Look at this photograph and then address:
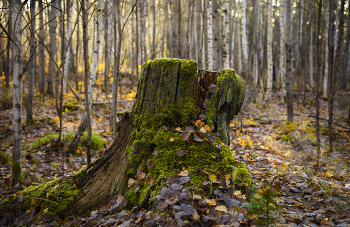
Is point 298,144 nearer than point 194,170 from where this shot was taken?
No

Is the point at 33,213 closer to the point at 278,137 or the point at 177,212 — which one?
the point at 177,212

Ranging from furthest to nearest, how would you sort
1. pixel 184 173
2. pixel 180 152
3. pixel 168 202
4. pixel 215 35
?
pixel 215 35 < pixel 180 152 < pixel 184 173 < pixel 168 202

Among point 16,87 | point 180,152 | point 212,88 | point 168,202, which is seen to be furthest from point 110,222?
point 16,87

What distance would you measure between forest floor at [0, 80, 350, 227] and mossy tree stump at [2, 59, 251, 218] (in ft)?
1.03

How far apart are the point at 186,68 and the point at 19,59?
2540 millimetres

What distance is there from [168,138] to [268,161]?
101 inches

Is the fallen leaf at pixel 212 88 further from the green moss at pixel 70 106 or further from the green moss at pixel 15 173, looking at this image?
the green moss at pixel 70 106

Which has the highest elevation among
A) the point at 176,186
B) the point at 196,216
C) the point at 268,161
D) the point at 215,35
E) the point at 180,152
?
the point at 215,35

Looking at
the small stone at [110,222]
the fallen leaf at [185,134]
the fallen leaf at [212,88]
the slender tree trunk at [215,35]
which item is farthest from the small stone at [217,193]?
the slender tree trunk at [215,35]

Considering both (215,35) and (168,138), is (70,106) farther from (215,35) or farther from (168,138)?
(168,138)

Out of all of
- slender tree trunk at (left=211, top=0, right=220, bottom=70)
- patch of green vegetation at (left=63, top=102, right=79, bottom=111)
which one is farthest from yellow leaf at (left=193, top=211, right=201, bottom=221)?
patch of green vegetation at (left=63, top=102, right=79, bottom=111)

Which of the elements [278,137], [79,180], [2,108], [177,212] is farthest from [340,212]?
[2,108]

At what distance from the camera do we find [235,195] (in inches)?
75.4

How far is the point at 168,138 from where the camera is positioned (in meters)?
2.27
